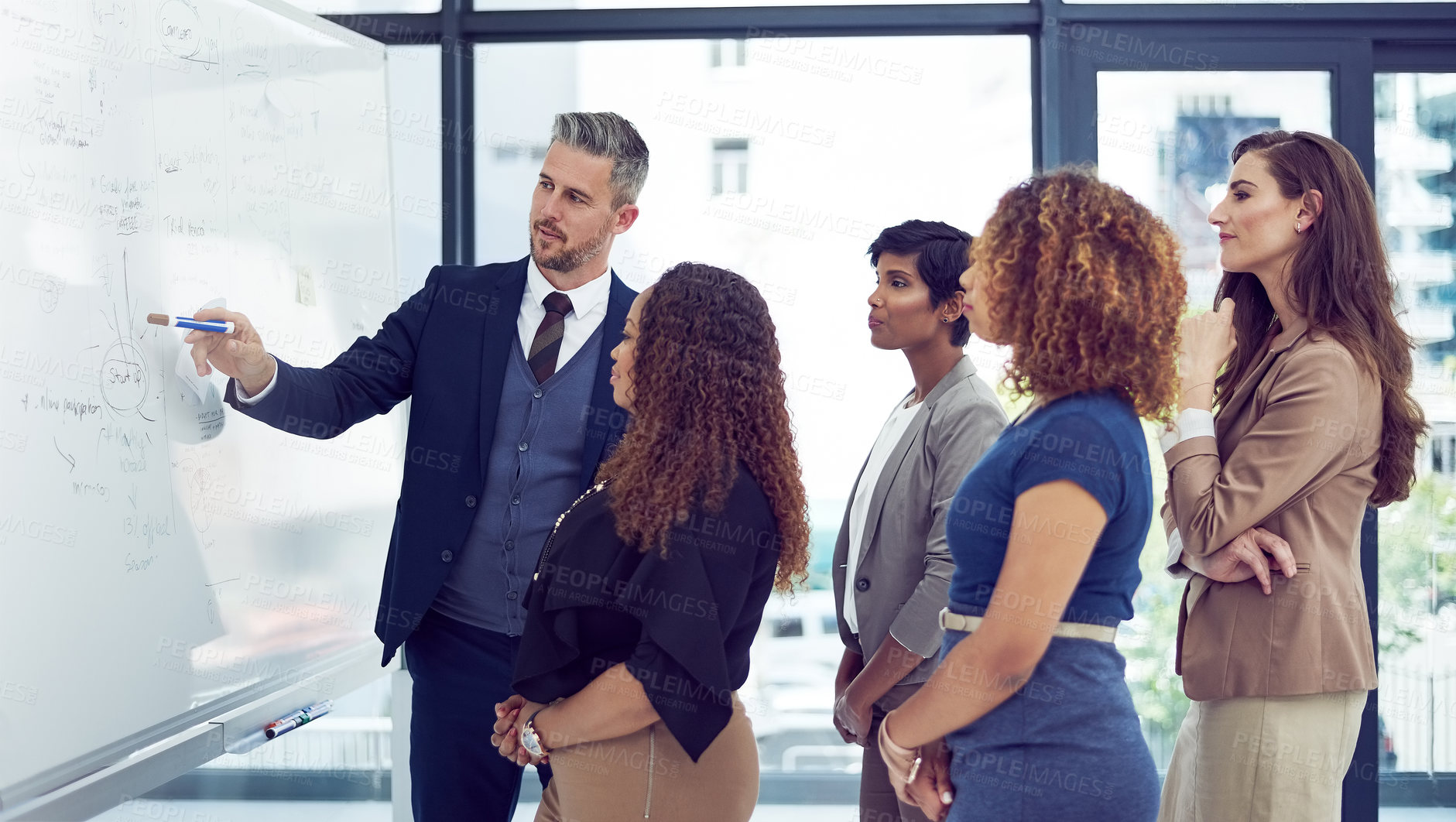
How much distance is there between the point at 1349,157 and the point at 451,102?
2295mm

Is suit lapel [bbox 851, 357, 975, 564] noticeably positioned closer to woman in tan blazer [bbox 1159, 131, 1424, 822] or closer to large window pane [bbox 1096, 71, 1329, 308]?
woman in tan blazer [bbox 1159, 131, 1424, 822]

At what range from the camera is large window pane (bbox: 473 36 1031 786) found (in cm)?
295

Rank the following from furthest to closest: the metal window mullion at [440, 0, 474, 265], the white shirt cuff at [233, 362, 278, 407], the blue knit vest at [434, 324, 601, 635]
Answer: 1. the metal window mullion at [440, 0, 474, 265]
2. the blue knit vest at [434, 324, 601, 635]
3. the white shirt cuff at [233, 362, 278, 407]

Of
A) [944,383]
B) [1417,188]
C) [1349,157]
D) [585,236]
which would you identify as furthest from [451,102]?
[1417,188]

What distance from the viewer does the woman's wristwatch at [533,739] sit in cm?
142

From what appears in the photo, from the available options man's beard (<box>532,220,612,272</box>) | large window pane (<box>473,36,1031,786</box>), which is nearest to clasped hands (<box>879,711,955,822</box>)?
man's beard (<box>532,220,612,272</box>)

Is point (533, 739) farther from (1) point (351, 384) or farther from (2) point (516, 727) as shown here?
(1) point (351, 384)

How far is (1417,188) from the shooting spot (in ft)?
9.33

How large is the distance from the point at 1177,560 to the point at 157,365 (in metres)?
1.63

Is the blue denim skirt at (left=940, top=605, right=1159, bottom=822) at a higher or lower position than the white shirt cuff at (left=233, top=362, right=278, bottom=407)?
lower

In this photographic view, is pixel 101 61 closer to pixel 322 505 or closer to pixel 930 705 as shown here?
pixel 322 505

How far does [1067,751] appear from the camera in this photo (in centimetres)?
116

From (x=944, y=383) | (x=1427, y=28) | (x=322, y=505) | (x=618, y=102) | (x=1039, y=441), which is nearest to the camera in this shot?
(x=1039, y=441)

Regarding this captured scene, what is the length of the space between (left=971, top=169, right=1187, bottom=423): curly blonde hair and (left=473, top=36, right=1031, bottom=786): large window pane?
1.72 meters
